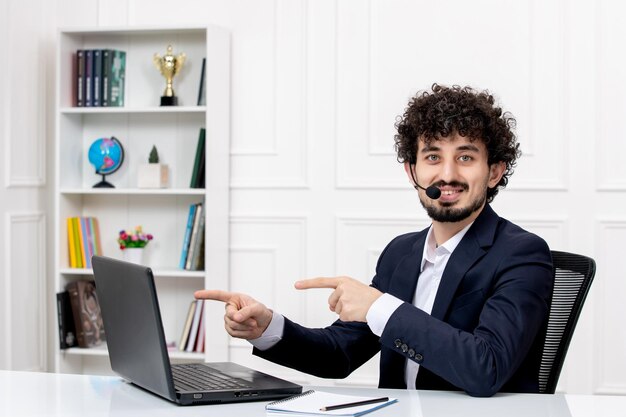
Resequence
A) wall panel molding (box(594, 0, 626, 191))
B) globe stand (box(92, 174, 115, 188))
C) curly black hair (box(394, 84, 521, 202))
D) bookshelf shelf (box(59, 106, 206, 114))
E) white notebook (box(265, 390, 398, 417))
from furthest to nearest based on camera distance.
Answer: globe stand (box(92, 174, 115, 188)) → bookshelf shelf (box(59, 106, 206, 114)) → wall panel molding (box(594, 0, 626, 191)) → curly black hair (box(394, 84, 521, 202)) → white notebook (box(265, 390, 398, 417))

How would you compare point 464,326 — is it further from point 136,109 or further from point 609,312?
point 136,109

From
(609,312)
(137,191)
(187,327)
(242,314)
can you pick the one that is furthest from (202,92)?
(242,314)

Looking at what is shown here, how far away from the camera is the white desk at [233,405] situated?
1.48 m

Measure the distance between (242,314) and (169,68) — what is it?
7.73ft

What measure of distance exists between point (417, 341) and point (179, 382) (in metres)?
0.48

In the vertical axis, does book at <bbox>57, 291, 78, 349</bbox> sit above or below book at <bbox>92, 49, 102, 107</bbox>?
below

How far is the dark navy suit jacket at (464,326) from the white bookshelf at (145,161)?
72.3 inches

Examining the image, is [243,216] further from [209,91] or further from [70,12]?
[70,12]

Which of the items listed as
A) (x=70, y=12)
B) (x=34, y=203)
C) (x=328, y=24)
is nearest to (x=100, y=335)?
(x=34, y=203)

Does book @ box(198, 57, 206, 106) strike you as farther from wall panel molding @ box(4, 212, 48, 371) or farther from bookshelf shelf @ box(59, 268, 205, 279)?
wall panel molding @ box(4, 212, 48, 371)

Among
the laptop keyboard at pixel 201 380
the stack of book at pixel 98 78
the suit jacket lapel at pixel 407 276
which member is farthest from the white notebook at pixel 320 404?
the stack of book at pixel 98 78

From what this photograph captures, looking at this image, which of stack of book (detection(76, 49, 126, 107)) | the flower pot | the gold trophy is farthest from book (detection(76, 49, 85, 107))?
the flower pot

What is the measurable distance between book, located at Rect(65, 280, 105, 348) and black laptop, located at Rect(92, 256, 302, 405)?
2.29m

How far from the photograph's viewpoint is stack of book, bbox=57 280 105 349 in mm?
3904
